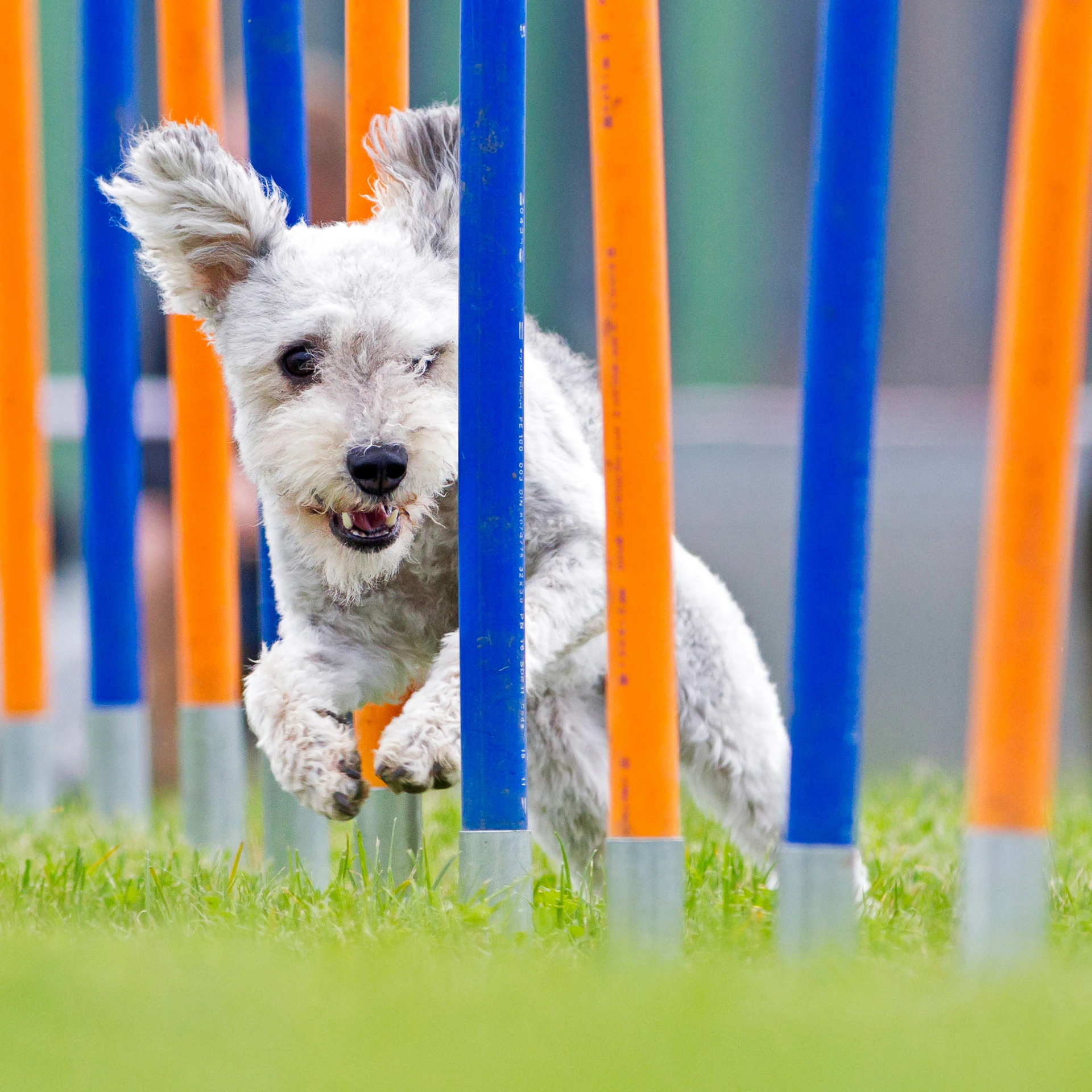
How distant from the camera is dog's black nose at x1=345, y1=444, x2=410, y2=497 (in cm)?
299

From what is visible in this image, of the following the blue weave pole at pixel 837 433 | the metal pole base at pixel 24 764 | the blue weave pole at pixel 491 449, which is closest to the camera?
the blue weave pole at pixel 837 433

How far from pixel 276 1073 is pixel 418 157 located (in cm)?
204

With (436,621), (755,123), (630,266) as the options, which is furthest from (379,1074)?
(755,123)

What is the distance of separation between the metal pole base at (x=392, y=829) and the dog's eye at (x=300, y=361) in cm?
93

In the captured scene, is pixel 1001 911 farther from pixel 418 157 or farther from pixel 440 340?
pixel 418 157

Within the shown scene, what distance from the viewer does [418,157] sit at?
3352 millimetres

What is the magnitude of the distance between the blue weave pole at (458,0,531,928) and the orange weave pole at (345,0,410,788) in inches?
29.0

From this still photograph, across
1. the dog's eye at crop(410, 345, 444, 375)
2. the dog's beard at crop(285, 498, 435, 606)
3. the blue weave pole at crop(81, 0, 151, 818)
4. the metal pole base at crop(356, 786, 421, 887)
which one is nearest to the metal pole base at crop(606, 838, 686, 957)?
the dog's beard at crop(285, 498, 435, 606)

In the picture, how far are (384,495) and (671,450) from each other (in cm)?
63

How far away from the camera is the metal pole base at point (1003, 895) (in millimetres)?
2188

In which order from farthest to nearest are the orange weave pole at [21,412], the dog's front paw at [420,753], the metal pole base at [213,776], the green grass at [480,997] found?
the orange weave pole at [21,412] < the metal pole base at [213,776] < the dog's front paw at [420,753] < the green grass at [480,997]

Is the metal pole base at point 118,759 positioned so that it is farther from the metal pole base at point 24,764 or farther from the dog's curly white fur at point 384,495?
the dog's curly white fur at point 384,495

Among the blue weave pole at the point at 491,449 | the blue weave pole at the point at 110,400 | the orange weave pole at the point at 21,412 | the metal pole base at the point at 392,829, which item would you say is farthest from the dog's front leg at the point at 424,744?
the orange weave pole at the point at 21,412

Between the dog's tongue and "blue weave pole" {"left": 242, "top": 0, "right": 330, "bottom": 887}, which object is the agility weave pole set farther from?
the dog's tongue
